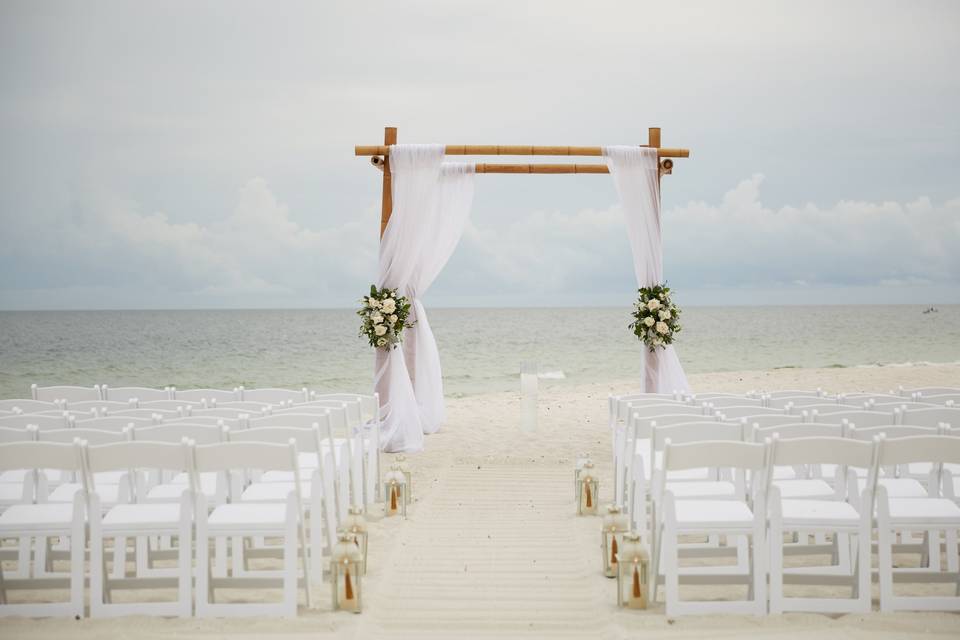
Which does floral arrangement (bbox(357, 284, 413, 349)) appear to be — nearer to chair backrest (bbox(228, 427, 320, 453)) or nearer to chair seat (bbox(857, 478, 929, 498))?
chair backrest (bbox(228, 427, 320, 453))

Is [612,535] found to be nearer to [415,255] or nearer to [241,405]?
[241,405]

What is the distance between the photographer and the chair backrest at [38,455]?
369 centimetres

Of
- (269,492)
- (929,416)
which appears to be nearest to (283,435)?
(269,492)

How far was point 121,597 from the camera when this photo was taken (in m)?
4.25

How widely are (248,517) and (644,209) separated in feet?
20.1

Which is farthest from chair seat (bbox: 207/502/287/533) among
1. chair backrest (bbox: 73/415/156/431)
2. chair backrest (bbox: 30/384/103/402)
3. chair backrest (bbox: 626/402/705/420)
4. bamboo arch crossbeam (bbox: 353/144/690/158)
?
bamboo arch crossbeam (bbox: 353/144/690/158)

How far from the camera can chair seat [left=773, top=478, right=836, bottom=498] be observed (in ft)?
14.5

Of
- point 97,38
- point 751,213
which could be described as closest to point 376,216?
point 97,38

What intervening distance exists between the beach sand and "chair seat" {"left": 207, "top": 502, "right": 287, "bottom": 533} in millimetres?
402

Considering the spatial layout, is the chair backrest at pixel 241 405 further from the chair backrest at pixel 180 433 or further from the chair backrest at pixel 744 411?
the chair backrest at pixel 744 411

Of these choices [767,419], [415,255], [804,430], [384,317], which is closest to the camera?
[804,430]

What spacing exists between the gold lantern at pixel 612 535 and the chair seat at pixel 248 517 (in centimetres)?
164

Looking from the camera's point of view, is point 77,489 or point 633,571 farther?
point 77,489

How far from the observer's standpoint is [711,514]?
12.5 feet
